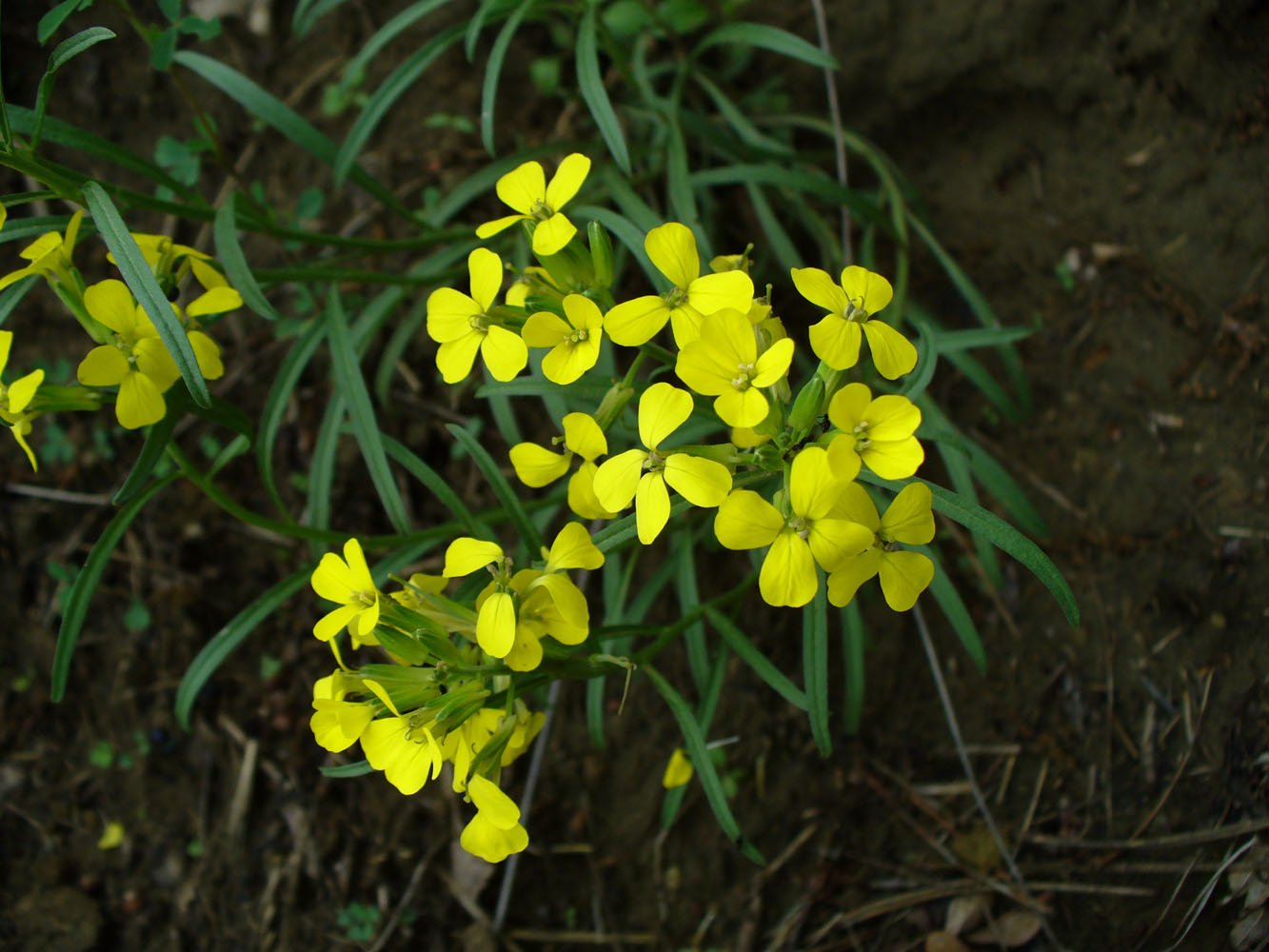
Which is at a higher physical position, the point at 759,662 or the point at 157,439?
the point at 157,439

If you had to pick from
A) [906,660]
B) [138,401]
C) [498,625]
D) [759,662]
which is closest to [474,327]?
[498,625]

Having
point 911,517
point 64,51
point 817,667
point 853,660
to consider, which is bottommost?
point 853,660

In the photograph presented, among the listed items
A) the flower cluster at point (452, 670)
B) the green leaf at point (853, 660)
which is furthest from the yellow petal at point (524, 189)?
the green leaf at point (853, 660)

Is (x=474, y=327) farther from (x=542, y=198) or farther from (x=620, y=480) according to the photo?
(x=620, y=480)

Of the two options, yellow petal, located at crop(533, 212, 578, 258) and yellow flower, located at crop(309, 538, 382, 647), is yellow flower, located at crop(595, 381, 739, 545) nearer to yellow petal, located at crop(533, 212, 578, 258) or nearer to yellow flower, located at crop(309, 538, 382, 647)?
yellow petal, located at crop(533, 212, 578, 258)

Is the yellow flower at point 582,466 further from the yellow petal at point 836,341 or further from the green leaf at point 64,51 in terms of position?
the green leaf at point 64,51

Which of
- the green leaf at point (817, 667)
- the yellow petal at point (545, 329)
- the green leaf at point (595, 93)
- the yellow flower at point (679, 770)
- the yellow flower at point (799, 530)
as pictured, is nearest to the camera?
the yellow flower at point (799, 530)

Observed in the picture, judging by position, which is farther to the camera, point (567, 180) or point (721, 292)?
point (567, 180)

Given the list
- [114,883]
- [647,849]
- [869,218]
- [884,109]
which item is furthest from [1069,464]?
[114,883]
